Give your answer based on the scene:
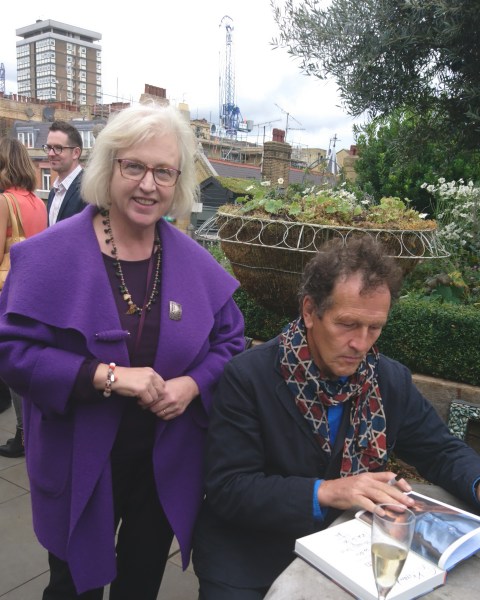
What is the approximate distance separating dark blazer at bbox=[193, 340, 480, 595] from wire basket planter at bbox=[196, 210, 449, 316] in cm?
159

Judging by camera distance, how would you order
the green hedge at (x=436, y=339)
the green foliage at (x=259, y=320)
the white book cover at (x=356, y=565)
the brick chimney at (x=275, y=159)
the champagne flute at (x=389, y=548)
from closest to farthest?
the champagne flute at (x=389, y=548) → the white book cover at (x=356, y=565) → the green hedge at (x=436, y=339) → the green foliage at (x=259, y=320) → the brick chimney at (x=275, y=159)

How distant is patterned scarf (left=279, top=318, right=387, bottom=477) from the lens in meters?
1.67

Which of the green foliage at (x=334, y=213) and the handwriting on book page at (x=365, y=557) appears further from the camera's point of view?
the green foliage at (x=334, y=213)

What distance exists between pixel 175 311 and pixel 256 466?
0.55 metres

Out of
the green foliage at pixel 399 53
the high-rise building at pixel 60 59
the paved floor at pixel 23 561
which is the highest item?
the high-rise building at pixel 60 59

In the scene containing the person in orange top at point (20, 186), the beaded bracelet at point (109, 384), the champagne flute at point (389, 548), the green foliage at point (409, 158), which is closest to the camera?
the champagne flute at point (389, 548)

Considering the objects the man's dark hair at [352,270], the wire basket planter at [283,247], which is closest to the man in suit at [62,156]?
the wire basket planter at [283,247]

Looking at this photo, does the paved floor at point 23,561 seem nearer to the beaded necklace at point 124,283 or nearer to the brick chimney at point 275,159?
the beaded necklace at point 124,283

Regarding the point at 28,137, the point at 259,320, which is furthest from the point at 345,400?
the point at 28,137

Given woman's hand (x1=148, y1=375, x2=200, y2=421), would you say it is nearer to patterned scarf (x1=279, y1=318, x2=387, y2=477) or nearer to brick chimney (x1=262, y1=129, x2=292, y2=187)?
patterned scarf (x1=279, y1=318, x2=387, y2=477)

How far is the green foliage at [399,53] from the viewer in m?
3.46

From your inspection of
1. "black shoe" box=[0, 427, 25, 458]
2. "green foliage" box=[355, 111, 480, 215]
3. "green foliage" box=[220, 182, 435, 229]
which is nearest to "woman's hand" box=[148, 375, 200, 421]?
"green foliage" box=[220, 182, 435, 229]

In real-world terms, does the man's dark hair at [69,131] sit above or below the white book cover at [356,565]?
above

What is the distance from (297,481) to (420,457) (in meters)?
0.57
